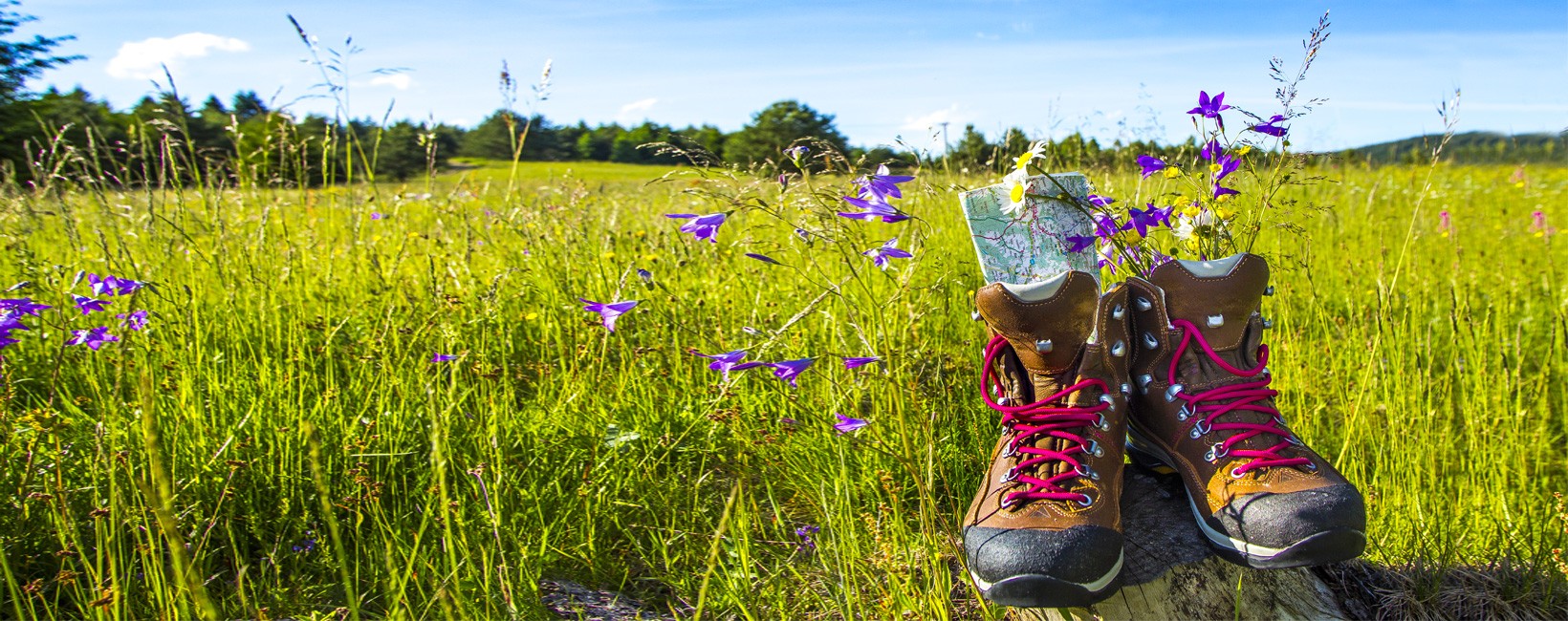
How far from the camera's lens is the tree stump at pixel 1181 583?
129 cm

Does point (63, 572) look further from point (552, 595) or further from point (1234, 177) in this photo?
point (1234, 177)

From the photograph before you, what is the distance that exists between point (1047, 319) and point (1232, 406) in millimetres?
332

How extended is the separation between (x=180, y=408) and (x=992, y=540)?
A: 1.45m

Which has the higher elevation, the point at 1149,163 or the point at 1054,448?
the point at 1149,163

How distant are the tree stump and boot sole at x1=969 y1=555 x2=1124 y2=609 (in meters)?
0.07

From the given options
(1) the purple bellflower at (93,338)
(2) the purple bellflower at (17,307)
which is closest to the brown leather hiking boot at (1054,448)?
(2) the purple bellflower at (17,307)

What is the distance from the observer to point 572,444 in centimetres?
181

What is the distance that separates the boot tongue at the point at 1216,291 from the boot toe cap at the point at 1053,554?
1.22 feet

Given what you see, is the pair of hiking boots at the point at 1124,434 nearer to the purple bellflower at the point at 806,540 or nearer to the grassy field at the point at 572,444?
the grassy field at the point at 572,444

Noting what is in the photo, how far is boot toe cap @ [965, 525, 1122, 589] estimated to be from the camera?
3.80 ft

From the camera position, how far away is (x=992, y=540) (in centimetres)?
121

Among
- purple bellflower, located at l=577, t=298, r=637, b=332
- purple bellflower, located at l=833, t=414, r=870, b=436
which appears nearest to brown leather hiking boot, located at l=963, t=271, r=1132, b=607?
purple bellflower, located at l=833, t=414, r=870, b=436

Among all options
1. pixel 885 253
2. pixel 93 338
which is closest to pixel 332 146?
pixel 93 338

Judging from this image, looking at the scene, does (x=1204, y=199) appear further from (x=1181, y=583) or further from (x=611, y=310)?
(x=611, y=310)
